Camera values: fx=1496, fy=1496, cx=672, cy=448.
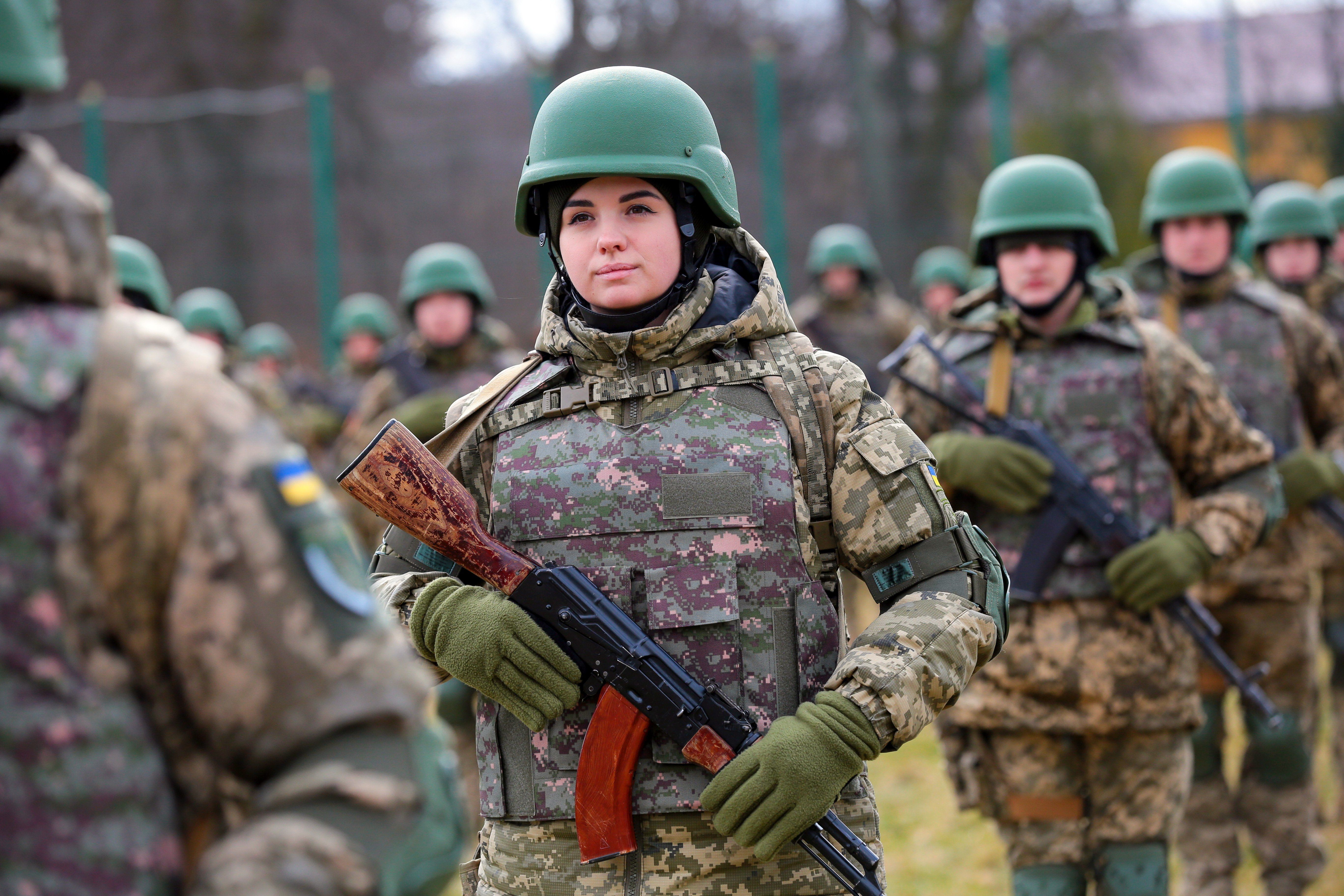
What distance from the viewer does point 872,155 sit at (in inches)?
531

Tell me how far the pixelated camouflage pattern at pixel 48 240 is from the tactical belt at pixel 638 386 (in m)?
1.40

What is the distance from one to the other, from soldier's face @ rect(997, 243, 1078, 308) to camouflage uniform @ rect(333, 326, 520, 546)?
3.03 metres

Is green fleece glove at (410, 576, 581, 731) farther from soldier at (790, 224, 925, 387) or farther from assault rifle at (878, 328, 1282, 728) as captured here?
soldier at (790, 224, 925, 387)

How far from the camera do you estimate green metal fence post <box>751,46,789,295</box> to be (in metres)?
12.6

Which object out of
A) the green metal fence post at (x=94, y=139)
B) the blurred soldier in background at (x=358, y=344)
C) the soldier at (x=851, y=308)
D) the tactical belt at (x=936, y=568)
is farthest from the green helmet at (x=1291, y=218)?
the green metal fence post at (x=94, y=139)

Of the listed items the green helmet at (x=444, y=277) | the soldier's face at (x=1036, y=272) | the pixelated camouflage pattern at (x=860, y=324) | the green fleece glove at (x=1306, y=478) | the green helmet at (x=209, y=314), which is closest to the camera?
the soldier's face at (x=1036, y=272)

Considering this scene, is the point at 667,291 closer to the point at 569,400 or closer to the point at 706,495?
the point at 569,400

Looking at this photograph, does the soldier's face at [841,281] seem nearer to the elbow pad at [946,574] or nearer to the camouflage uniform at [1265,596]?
the camouflage uniform at [1265,596]

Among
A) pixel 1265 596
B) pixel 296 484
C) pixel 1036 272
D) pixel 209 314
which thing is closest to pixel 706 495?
pixel 296 484

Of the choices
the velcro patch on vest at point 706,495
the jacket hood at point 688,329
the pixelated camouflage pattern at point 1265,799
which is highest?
the jacket hood at point 688,329

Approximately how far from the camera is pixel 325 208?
44.9 feet

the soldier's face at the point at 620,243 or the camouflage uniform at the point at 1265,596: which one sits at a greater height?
the soldier's face at the point at 620,243

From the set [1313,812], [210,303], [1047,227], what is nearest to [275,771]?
[1047,227]

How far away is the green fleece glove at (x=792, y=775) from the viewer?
2514 millimetres
